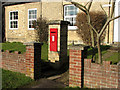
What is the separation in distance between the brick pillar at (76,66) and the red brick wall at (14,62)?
213 cm

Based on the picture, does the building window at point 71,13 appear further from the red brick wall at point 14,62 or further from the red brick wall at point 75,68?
the red brick wall at point 75,68

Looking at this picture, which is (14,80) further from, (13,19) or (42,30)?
(13,19)

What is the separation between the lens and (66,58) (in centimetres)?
760

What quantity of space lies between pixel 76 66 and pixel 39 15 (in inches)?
457

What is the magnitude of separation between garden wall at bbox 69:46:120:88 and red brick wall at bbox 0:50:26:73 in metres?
2.21

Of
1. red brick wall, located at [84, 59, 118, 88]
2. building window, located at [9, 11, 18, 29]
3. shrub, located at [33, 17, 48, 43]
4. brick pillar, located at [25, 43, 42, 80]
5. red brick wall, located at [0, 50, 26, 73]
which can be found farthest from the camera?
building window, located at [9, 11, 18, 29]

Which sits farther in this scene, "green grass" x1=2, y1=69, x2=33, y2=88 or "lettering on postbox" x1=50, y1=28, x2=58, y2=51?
"lettering on postbox" x1=50, y1=28, x2=58, y2=51

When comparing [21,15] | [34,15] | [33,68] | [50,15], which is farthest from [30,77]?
[21,15]

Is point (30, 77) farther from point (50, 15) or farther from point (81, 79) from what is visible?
point (50, 15)

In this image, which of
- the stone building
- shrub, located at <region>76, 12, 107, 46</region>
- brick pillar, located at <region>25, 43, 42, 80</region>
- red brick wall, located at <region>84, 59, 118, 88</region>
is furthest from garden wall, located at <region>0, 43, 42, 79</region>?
the stone building

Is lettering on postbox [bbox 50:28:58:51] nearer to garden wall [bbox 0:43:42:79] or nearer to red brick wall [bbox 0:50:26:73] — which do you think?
garden wall [bbox 0:43:42:79]

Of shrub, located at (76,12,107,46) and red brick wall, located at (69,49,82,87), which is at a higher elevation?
shrub, located at (76,12,107,46)

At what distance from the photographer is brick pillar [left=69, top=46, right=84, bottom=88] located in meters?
4.46

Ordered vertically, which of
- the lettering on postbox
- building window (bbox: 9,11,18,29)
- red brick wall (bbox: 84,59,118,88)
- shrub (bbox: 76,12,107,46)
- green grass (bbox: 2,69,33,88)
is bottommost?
green grass (bbox: 2,69,33,88)
